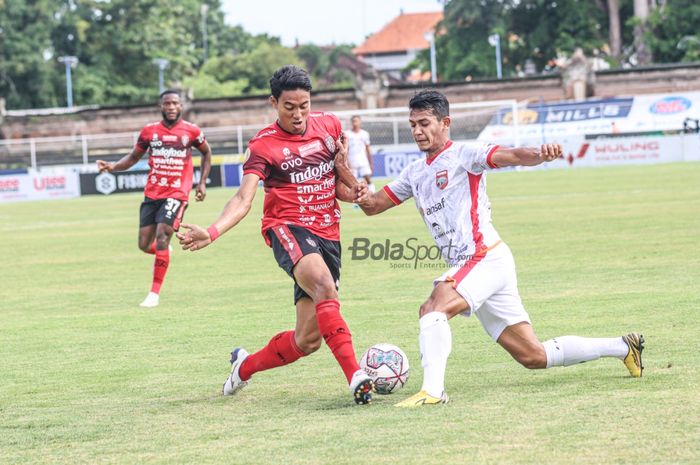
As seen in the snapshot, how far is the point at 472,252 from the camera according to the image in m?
7.09

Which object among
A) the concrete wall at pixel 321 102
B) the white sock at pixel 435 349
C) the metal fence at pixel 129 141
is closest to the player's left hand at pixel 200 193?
the white sock at pixel 435 349

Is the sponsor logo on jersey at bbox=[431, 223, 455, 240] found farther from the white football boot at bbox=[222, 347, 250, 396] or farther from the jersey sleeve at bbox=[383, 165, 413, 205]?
the white football boot at bbox=[222, 347, 250, 396]

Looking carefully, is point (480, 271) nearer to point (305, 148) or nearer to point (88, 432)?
point (305, 148)

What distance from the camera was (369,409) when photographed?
268 inches

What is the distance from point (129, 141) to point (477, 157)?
46185 millimetres

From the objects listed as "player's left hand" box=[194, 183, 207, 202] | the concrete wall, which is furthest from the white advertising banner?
"player's left hand" box=[194, 183, 207, 202]

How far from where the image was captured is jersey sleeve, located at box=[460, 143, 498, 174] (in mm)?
7023

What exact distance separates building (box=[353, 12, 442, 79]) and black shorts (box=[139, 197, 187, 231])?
15390cm

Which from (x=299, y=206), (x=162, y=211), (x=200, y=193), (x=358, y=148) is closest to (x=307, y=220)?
(x=299, y=206)

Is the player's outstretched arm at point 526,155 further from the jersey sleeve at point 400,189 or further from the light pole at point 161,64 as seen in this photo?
the light pole at point 161,64

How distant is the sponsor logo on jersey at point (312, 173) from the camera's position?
7.50 metres

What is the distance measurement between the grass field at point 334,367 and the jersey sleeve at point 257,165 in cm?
145

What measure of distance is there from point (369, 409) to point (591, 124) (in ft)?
154

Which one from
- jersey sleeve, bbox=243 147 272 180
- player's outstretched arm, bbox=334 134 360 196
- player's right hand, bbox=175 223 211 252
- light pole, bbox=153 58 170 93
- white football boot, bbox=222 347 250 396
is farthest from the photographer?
light pole, bbox=153 58 170 93
